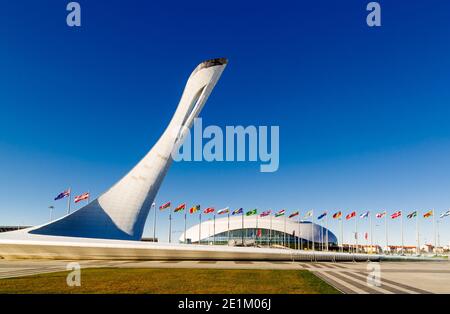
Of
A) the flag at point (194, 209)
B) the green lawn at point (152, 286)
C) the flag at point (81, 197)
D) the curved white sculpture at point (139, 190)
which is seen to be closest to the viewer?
the green lawn at point (152, 286)

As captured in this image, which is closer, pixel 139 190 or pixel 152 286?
pixel 152 286

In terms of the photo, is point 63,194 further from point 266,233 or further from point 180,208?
point 266,233

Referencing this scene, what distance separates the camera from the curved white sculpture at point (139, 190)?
25.4 m

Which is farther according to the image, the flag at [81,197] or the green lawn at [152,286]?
the flag at [81,197]

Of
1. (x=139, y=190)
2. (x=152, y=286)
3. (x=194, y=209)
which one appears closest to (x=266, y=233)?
(x=194, y=209)

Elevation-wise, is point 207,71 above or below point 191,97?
above

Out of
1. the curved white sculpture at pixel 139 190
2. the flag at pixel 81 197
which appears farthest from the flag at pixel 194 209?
the flag at pixel 81 197

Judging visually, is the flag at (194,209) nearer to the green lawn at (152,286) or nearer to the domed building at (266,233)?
the green lawn at (152,286)

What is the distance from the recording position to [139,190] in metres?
27.5

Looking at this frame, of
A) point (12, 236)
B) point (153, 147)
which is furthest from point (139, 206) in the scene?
point (12, 236)

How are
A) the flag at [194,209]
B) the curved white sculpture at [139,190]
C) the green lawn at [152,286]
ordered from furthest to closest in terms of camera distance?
1. the flag at [194,209]
2. the curved white sculpture at [139,190]
3. the green lawn at [152,286]
